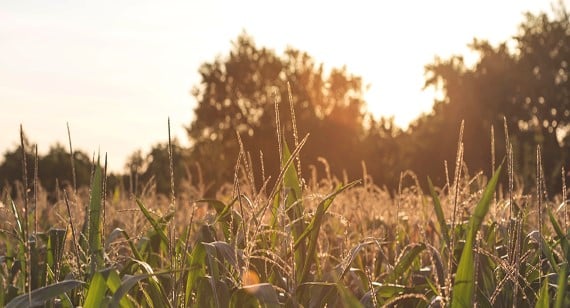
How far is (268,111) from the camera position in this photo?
54.5 meters

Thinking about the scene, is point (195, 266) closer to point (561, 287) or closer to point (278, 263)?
point (278, 263)

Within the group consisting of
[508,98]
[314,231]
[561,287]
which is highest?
[508,98]

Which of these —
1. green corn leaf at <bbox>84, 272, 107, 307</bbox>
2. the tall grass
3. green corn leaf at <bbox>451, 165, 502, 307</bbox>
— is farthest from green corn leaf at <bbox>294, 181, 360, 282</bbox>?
green corn leaf at <bbox>84, 272, 107, 307</bbox>

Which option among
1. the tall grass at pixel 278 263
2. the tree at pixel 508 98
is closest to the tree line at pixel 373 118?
the tree at pixel 508 98

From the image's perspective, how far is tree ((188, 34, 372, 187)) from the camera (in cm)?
5181

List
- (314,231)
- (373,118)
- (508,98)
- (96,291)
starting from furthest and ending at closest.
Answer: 1. (373,118)
2. (508,98)
3. (314,231)
4. (96,291)

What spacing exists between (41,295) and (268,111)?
52263mm

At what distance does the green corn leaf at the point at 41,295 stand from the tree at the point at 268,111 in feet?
152

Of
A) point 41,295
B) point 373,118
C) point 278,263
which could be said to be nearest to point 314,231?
point 278,263

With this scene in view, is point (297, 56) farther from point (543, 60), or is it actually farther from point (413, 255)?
point (413, 255)

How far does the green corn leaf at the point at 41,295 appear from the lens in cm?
225

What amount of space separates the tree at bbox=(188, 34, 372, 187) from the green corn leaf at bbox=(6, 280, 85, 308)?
46.3 metres

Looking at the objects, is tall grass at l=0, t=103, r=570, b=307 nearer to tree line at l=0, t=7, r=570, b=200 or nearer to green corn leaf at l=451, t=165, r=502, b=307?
green corn leaf at l=451, t=165, r=502, b=307

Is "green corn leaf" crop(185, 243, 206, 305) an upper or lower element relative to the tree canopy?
lower
